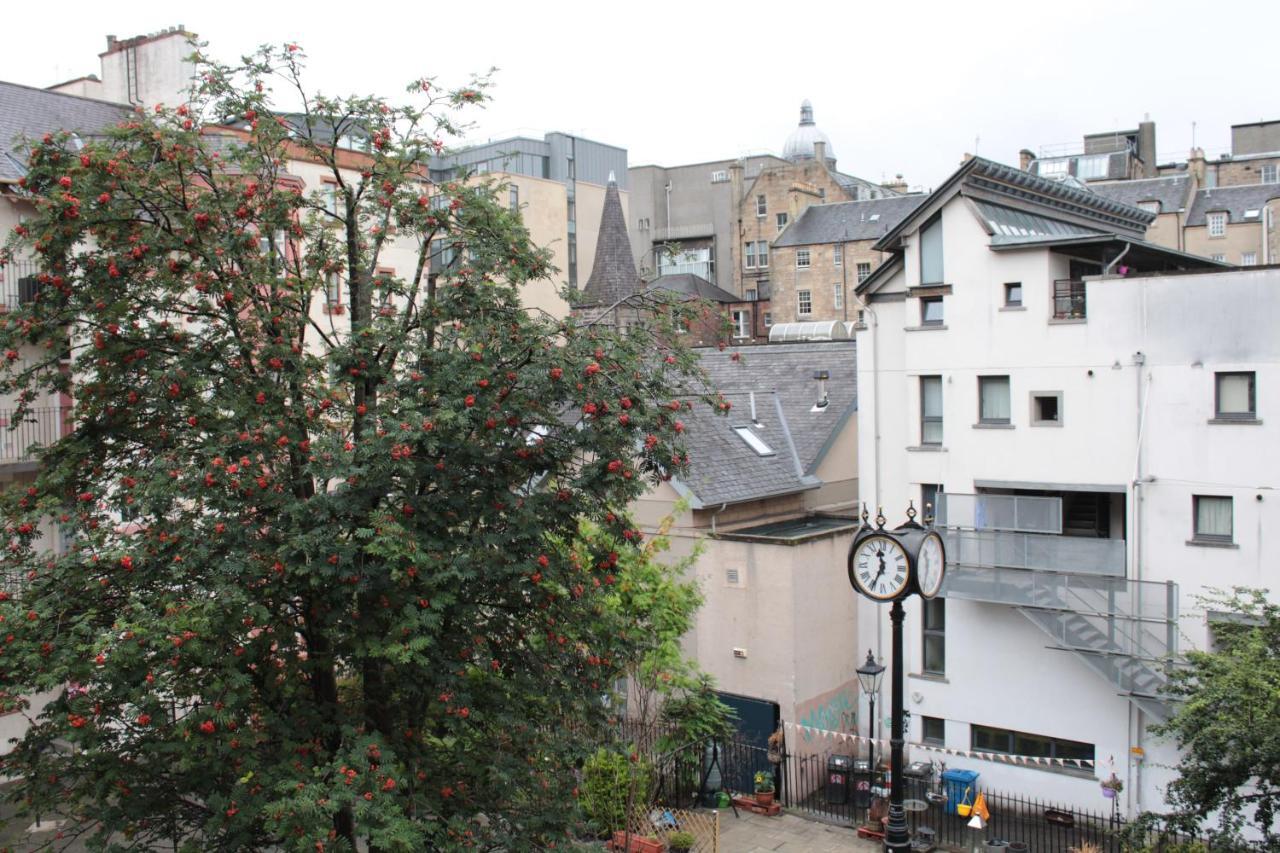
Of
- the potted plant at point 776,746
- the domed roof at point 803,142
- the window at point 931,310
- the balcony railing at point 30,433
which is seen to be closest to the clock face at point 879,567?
the potted plant at point 776,746

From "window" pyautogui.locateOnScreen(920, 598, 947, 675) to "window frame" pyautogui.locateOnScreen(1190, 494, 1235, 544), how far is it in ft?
20.2

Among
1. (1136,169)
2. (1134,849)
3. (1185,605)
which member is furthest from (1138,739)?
(1136,169)

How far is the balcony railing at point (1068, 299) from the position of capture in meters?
25.7

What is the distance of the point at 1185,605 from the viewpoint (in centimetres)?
2438

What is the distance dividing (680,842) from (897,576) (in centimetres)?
961

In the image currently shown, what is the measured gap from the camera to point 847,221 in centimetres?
7269

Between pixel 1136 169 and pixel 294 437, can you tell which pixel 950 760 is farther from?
pixel 1136 169

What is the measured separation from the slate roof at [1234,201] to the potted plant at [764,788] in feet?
188

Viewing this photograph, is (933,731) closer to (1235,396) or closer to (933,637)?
(933,637)

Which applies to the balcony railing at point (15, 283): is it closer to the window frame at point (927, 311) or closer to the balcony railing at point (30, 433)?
the balcony railing at point (30, 433)

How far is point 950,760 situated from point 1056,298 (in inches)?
451

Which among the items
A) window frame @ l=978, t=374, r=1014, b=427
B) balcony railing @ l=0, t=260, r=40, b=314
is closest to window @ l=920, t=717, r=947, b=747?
window frame @ l=978, t=374, r=1014, b=427

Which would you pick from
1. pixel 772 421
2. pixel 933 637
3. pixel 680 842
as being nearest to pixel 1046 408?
pixel 933 637

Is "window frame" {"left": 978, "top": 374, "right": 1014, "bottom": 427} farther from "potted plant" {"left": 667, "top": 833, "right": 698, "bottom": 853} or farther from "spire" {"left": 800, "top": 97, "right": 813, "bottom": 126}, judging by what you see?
"spire" {"left": 800, "top": 97, "right": 813, "bottom": 126}
